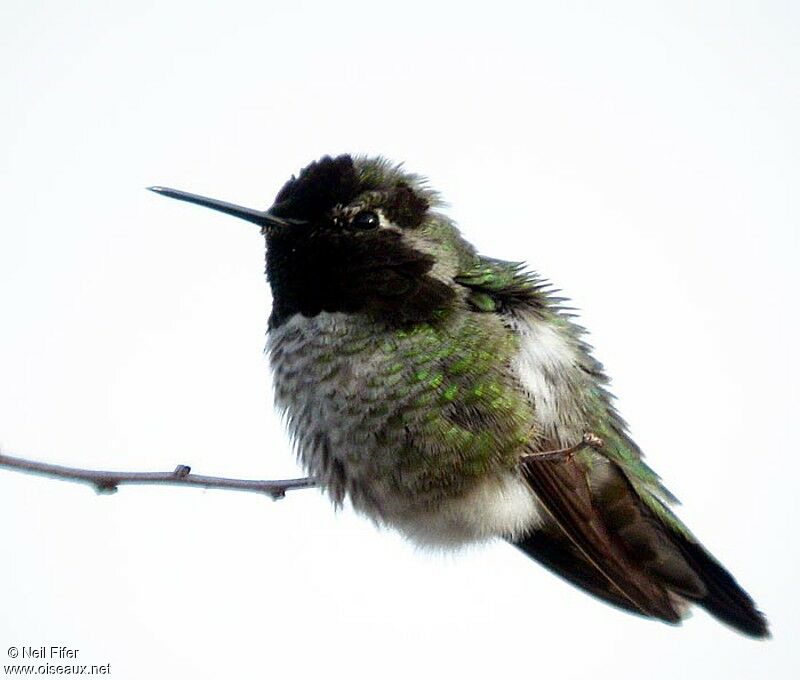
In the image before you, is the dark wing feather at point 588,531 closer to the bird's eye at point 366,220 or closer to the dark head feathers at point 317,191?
the bird's eye at point 366,220

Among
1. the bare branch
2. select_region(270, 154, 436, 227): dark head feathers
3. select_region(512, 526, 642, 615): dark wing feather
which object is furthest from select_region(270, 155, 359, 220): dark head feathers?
select_region(512, 526, 642, 615): dark wing feather

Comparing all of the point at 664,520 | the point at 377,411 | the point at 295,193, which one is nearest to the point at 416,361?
the point at 377,411

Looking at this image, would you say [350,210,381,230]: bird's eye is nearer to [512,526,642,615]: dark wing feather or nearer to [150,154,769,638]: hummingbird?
[150,154,769,638]: hummingbird

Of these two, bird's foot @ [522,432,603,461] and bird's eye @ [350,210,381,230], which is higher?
bird's eye @ [350,210,381,230]

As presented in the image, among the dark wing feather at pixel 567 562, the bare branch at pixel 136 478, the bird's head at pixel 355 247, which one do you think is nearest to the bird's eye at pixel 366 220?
the bird's head at pixel 355 247

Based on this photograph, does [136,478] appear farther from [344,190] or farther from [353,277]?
[344,190]

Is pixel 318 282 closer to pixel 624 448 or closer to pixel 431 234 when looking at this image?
pixel 431 234

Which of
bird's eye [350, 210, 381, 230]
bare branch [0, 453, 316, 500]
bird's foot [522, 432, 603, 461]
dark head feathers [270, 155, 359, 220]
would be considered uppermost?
dark head feathers [270, 155, 359, 220]

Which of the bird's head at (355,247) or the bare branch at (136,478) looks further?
the bird's head at (355,247)
